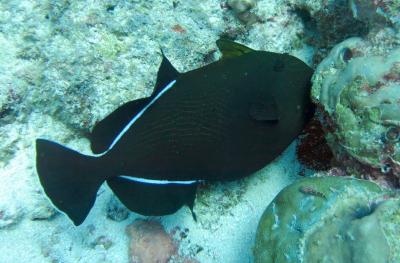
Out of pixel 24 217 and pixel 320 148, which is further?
pixel 24 217

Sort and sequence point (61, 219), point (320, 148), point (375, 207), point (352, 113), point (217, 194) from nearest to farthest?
1. point (375, 207)
2. point (352, 113)
3. point (320, 148)
4. point (217, 194)
5. point (61, 219)

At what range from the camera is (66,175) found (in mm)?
2594

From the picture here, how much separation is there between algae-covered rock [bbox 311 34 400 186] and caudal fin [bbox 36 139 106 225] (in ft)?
5.97

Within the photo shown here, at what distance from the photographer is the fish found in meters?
2.61

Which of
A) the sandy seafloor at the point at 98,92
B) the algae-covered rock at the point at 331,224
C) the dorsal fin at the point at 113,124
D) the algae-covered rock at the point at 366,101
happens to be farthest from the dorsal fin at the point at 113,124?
the algae-covered rock at the point at 366,101

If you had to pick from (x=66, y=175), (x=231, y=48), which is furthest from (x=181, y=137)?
(x=231, y=48)

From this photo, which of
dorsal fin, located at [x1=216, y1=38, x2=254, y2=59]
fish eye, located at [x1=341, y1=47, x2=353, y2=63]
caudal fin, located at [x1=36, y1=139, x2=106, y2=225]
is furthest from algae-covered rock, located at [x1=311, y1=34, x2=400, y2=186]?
caudal fin, located at [x1=36, y1=139, x2=106, y2=225]

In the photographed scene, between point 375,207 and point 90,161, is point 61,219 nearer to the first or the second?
point 90,161

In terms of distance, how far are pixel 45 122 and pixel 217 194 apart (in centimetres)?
209

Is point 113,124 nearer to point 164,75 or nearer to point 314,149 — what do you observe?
point 164,75

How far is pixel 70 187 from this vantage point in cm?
260

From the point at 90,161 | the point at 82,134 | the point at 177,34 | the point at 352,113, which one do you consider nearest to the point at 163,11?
the point at 177,34

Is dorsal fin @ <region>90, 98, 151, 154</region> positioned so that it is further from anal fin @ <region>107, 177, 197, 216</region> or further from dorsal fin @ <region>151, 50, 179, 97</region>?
anal fin @ <region>107, 177, 197, 216</region>

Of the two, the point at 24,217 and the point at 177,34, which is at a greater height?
the point at 177,34
